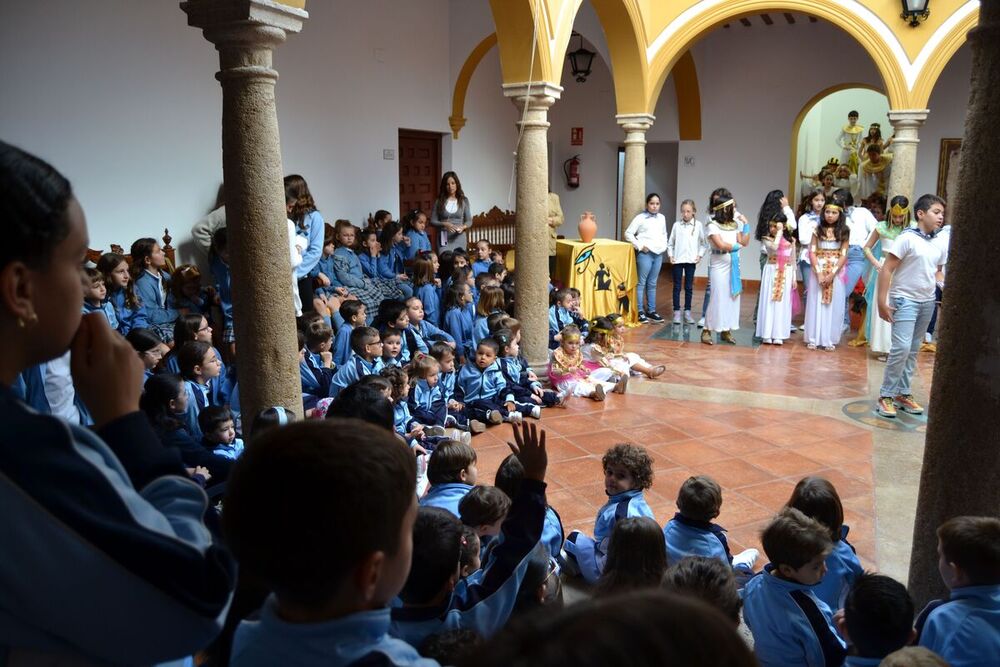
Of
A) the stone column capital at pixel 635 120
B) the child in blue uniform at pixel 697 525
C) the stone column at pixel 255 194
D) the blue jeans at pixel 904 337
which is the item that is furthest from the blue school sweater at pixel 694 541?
the stone column capital at pixel 635 120

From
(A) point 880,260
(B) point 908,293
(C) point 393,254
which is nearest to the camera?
(B) point 908,293

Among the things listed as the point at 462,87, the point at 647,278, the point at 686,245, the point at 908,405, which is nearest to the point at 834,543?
the point at 908,405

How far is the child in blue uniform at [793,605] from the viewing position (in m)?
2.23

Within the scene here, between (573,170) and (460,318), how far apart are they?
30.0 ft

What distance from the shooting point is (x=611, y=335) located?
284 inches

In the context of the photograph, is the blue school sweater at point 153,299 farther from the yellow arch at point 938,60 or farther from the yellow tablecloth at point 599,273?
the yellow arch at point 938,60

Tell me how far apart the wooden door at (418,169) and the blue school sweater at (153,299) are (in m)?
4.96

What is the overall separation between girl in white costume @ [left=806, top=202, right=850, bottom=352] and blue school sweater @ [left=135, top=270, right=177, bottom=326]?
632 centimetres

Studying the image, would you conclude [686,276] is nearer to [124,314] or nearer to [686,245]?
[686,245]

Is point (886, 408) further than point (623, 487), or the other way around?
point (886, 408)

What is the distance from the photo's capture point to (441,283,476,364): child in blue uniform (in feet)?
22.3

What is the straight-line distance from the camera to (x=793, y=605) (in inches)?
89.3

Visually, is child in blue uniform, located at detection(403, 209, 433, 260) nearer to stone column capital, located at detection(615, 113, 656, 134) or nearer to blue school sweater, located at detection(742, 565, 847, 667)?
stone column capital, located at detection(615, 113, 656, 134)

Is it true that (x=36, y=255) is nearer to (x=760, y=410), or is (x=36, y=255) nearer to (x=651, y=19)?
(x=760, y=410)
